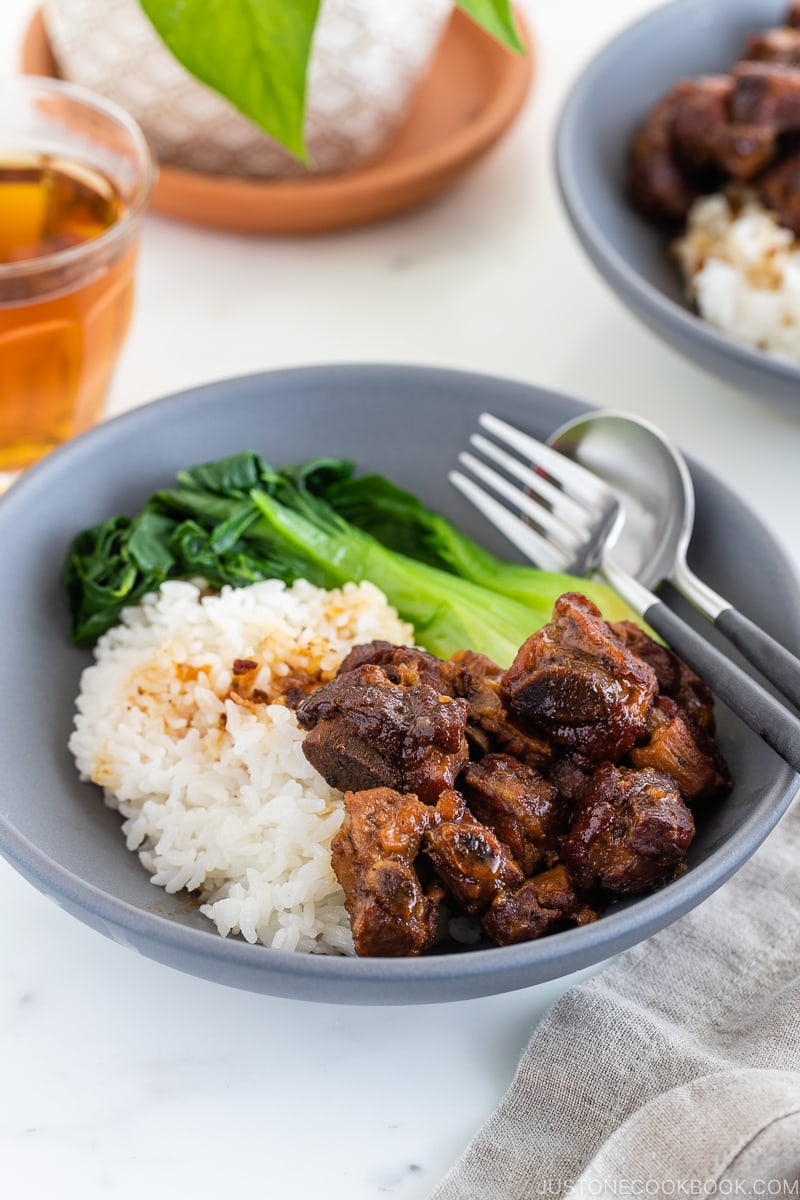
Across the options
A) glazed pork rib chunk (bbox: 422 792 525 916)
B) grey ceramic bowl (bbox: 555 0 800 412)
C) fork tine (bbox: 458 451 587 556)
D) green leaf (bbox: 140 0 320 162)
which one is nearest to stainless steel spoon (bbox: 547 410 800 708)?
fork tine (bbox: 458 451 587 556)

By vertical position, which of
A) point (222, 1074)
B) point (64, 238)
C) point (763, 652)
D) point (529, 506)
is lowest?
point (222, 1074)

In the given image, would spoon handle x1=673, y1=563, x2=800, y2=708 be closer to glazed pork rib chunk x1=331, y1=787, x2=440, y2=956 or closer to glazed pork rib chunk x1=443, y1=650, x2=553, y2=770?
glazed pork rib chunk x1=443, y1=650, x2=553, y2=770

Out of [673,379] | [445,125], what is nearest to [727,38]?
[445,125]

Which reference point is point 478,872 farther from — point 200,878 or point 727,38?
point 727,38

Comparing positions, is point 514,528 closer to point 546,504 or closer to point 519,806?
point 546,504

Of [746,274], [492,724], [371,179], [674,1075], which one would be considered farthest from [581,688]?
[371,179]

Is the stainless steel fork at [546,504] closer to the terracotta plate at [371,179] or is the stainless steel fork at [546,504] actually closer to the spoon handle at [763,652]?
the spoon handle at [763,652]
